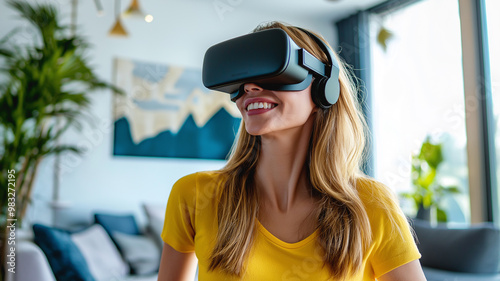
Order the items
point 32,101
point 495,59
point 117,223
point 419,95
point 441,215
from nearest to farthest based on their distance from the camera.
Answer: point 32,101 < point 117,223 < point 495,59 < point 441,215 < point 419,95

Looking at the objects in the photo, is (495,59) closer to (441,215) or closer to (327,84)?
(441,215)

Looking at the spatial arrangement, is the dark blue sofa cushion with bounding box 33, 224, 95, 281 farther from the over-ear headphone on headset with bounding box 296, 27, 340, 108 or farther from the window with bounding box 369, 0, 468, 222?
the window with bounding box 369, 0, 468, 222

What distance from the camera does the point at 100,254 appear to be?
2863 millimetres

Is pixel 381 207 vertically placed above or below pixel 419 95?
below

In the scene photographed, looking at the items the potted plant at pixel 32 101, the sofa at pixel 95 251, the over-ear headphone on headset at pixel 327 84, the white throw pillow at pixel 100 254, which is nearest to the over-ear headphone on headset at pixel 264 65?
the over-ear headphone on headset at pixel 327 84

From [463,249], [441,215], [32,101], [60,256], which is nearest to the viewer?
[60,256]

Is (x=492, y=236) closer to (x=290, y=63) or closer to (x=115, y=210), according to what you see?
(x=290, y=63)

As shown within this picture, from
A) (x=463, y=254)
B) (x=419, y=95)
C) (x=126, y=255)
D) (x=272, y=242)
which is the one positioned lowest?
(x=126, y=255)

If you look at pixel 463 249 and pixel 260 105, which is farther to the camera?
pixel 463 249

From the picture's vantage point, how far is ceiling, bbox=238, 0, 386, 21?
4559mm

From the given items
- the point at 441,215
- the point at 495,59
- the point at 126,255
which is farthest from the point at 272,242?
the point at 441,215

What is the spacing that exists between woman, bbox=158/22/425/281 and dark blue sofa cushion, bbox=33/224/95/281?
4.95 ft

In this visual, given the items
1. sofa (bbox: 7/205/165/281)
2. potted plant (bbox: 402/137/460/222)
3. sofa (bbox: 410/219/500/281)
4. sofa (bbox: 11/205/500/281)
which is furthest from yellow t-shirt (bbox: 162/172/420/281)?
potted plant (bbox: 402/137/460/222)

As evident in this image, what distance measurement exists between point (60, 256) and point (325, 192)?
1784 millimetres
